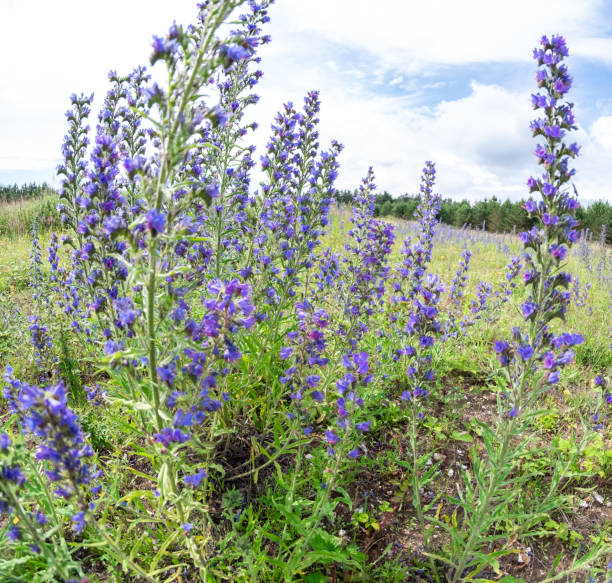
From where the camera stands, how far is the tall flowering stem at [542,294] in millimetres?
2430

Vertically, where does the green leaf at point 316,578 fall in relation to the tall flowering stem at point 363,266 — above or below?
below

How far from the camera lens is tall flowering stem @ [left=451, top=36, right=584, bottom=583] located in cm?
243

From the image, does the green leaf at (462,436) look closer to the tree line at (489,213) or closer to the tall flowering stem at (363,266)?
the tall flowering stem at (363,266)

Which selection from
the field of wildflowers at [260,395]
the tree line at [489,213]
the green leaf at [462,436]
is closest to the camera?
the field of wildflowers at [260,395]

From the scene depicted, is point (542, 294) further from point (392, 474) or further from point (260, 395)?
point (260, 395)

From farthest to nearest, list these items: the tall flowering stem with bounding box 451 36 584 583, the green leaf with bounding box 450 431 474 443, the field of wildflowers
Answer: the green leaf with bounding box 450 431 474 443, the tall flowering stem with bounding box 451 36 584 583, the field of wildflowers

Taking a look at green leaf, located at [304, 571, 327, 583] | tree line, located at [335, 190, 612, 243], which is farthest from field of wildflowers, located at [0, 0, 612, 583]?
tree line, located at [335, 190, 612, 243]

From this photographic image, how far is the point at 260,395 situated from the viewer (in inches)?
159

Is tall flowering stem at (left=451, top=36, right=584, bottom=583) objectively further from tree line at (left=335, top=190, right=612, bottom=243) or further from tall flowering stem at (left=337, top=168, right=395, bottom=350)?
tree line at (left=335, top=190, right=612, bottom=243)

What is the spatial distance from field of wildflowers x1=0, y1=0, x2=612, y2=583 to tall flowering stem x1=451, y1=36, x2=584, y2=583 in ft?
0.05

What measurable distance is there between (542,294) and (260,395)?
266cm

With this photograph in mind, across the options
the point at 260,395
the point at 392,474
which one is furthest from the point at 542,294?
the point at 260,395

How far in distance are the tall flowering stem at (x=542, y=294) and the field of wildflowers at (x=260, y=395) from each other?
0.05ft

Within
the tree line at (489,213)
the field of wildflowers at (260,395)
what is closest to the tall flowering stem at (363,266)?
the field of wildflowers at (260,395)
